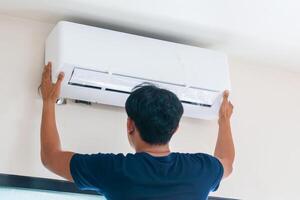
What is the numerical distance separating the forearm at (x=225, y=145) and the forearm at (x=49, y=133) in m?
0.56

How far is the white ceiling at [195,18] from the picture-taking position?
1968 millimetres

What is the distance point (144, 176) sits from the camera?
1447 millimetres

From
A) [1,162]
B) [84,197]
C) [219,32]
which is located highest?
[219,32]

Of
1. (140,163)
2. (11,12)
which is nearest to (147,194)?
(140,163)

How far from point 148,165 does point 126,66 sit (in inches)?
21.9

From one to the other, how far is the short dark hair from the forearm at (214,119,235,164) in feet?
1.16

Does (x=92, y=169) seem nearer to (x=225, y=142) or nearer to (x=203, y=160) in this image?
(x=203, y=160)

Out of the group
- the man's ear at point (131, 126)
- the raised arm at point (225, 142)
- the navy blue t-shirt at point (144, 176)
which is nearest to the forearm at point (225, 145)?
the raised arm at point (225, 142)

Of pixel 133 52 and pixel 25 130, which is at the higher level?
pixel 133 52

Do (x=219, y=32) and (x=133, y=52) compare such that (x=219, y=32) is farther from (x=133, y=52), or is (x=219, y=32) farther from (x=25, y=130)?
(x=25, y=130)

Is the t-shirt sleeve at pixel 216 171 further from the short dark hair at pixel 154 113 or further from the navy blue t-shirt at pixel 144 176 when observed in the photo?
the short dark hair at pixel 154 113

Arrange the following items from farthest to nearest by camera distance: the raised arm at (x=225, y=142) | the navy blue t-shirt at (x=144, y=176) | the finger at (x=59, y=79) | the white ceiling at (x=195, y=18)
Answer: the white ceiling at (x=195, y=18) → the finger at (x=59, y=79) → the raised arm at (x=225, y=142) → the navy blue t-shirt at (x=144, y=176)

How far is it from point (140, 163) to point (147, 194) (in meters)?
0.09

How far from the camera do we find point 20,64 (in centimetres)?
199
